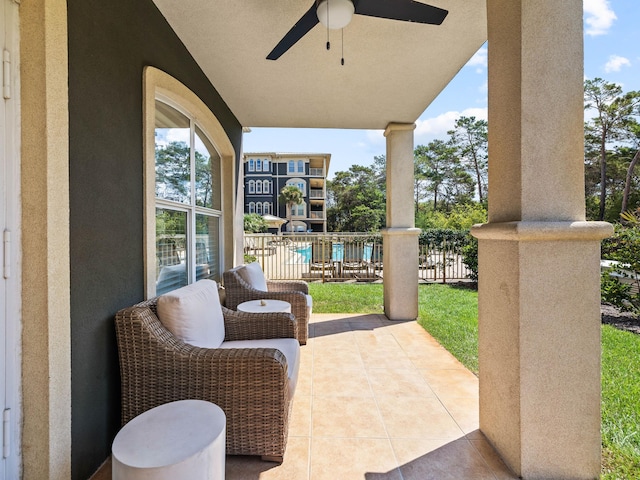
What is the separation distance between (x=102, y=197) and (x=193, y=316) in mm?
881

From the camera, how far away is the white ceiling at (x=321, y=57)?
7.79 feet

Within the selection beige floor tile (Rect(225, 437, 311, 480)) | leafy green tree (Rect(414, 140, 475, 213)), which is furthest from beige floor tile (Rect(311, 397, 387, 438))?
leafy green tree (Rect(414, 140, 475, 213))

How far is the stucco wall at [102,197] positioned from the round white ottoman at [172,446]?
505mm

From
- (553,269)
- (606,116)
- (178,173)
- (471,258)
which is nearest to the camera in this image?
(553,269)

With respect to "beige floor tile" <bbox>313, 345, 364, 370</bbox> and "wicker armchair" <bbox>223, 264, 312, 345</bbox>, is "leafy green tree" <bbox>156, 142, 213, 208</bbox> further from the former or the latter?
"beige floor tile" <bbox>313, 345, 364, 370</bbox>

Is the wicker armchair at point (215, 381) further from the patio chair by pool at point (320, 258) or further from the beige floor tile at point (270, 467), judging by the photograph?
the patio chair by pool at point (320, 258)

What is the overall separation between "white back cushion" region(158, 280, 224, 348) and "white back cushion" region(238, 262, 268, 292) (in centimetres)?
136

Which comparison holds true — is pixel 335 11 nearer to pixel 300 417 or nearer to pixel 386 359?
pixel 300 417

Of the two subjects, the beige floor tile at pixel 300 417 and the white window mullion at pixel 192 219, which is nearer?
the beige floor tile at pixel 300 417

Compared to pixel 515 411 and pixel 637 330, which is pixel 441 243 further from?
pixel 515 411

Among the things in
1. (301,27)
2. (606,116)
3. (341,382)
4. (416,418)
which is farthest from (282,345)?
(606,116)

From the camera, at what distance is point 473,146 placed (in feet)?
77.7

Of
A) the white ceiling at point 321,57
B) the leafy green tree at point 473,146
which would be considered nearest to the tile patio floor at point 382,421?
the white ceiling at point 321,57

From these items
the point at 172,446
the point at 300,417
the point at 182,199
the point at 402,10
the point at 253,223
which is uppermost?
the point at 402,10
